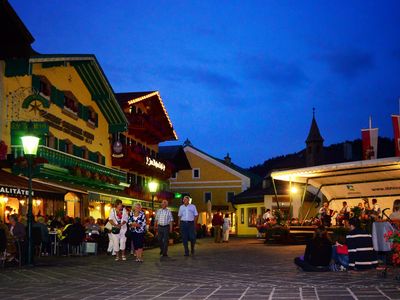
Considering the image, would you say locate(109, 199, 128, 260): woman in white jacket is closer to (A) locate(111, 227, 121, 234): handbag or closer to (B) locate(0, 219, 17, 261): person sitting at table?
(A) locate(111, 227, 121, 234): handbag

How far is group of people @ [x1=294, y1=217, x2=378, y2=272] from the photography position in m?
12.8

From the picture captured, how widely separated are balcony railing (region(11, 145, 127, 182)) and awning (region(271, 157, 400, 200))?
9.04 meters

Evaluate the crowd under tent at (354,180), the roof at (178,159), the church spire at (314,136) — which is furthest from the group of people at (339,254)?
the church spire at (314,136)

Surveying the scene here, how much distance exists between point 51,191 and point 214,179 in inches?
1635

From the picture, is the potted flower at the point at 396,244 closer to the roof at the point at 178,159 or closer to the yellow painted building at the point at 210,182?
the roof at the point at 178,159

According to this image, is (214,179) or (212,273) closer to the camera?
(212,273)

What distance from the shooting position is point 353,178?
2661 cm

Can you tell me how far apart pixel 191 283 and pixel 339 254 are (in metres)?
3.94

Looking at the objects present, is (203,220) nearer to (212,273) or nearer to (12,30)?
(12,30)

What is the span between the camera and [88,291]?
9.84 metres

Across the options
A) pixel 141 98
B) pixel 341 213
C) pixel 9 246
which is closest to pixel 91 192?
pixel 341 213

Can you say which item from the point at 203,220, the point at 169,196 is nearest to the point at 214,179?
the point at 203,220

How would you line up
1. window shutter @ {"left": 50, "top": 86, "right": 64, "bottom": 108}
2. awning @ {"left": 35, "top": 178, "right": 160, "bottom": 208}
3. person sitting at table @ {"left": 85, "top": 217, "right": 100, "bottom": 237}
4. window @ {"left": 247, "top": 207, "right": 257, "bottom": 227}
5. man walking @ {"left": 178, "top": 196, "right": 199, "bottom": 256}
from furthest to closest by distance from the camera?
1. window @ {"left": 247, "top": 207, "right": 257, "bottom": 227}
2. window shutter @ {"left": 50, "top": 86, "right": 64, "bottom": 108}
3. awning @ {"left": 35, "top": 178, "right": 160, "bottom": 208}
4. person sitting at table @ {"left": 85, "top": 217, "right": 100, "bottom": 237}
5. man walking @ {"left": 178, "top": 196, "right": 199, "bottom": 256}

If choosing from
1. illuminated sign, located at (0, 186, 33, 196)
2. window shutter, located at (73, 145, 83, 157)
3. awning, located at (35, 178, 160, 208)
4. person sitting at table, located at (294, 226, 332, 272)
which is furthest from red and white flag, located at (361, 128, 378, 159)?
person sitting at table, located at (294, 226, 332, 272)
